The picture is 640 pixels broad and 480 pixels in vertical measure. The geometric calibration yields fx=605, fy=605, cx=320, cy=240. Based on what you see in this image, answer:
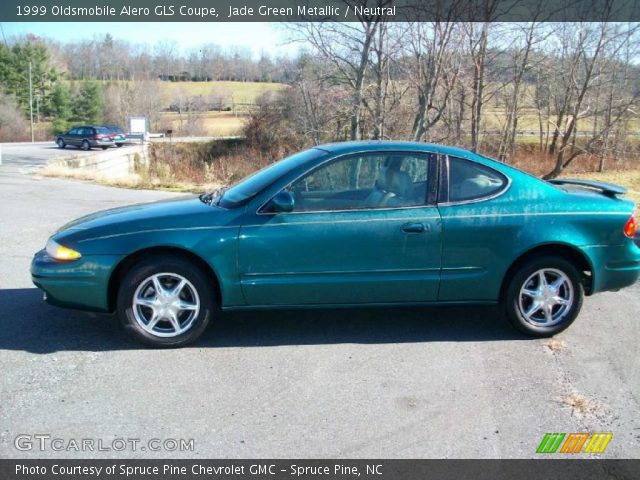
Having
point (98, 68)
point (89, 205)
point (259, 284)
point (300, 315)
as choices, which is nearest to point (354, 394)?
point (259, 284)

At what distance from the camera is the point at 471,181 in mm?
4781

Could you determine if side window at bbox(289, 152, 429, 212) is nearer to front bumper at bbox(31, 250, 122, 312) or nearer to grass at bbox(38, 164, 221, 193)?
front bumper at bbox(31, 250, 122, 312)

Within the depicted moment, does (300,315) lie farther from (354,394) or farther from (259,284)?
(354,394)

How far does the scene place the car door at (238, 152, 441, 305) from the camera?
4523 millimetres

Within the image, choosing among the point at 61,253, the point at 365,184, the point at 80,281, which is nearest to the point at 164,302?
the point at 80,281

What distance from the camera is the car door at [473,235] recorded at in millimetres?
4637

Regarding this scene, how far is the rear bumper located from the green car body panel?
0.4 inches

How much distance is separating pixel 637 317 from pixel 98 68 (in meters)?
86.1

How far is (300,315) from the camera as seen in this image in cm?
536

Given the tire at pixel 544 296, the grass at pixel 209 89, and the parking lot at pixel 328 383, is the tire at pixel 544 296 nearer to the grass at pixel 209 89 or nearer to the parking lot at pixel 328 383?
the parking lot at pixel 328 383

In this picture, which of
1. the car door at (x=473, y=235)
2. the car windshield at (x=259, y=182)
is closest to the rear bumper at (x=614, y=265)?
the car door at (x=473, y=235)

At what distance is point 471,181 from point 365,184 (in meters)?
0.84

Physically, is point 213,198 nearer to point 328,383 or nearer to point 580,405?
point 328,383
